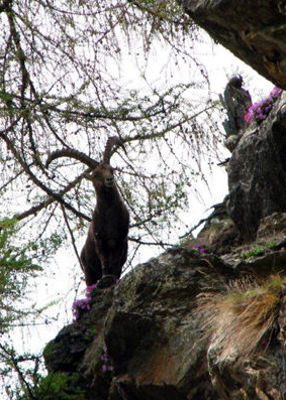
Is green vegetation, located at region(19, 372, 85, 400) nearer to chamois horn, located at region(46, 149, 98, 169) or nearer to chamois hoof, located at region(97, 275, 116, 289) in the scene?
chamois horn, located at region(46, 149, 98, 169)

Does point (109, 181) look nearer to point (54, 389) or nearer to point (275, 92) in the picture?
point (275, 92)

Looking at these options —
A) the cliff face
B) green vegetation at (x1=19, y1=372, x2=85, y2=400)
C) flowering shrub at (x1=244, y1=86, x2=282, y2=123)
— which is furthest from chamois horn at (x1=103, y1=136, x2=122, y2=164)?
green vegetation at (x1=19, y1=372, x2=85, y2=400)

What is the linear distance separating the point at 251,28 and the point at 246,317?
1732 millimetres

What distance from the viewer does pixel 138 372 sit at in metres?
5.66

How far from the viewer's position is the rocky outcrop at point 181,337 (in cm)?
466

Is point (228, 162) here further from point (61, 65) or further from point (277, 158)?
point (61, 65)

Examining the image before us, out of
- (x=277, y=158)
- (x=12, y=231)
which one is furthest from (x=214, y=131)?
(x=12, y=231)

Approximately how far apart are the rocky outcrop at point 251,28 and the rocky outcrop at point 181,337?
1368mm

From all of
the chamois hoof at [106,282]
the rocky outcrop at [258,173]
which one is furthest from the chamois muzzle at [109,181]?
the rocky outcrop at [258,173]

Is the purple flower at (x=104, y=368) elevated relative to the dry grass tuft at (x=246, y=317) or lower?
elevated

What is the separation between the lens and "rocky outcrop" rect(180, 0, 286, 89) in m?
4.13

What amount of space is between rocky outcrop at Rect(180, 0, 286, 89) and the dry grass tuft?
4.21ft

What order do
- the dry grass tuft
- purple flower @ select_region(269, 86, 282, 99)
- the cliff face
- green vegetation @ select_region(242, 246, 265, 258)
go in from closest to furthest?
1. the cliff face
2. the dry grass tuft
3. green vegetation @ select_region(242, 246, 265, 258)
4. purple flower @ select_region(269, 86, 282, 99)

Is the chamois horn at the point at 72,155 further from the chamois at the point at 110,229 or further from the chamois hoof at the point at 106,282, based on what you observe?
the chamois at the point at 110,229
